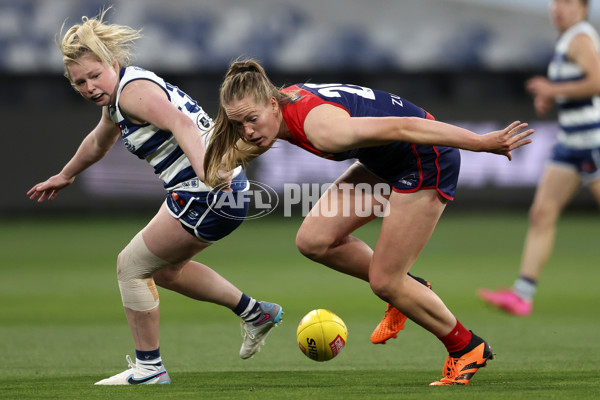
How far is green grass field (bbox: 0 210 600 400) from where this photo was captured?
5188mm

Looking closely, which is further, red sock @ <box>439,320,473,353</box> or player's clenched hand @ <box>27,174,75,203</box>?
player's clenched hand @ <box>27,174,75,203</box>

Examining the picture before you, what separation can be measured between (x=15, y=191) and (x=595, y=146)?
12.5 metres

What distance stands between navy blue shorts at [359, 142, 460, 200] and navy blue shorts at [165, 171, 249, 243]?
0.84 meters

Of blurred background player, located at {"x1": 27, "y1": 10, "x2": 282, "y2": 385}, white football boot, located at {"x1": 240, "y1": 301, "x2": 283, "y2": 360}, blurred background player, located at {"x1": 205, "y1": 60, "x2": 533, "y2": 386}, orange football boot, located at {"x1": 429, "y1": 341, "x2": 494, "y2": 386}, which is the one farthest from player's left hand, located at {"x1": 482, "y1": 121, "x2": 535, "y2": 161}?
white football boot, located at {"x1": 240, "y1": 301, "x2": 283, "y2": 360}

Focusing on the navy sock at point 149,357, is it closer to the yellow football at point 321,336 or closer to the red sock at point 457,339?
the yellow football at point 321,336

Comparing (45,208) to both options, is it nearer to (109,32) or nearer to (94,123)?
(94,123)

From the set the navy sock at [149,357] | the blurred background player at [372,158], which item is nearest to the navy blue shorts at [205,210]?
the blurred background player at [372,158]

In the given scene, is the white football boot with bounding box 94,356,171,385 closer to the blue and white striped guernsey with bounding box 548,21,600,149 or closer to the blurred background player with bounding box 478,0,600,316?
the blurred background player with bounding box 478,0,600,316

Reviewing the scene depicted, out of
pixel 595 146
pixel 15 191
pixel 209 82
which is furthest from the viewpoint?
pixel 209 82

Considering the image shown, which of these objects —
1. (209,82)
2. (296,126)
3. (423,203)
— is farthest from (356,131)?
(209,82)

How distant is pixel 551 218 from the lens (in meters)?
8.45

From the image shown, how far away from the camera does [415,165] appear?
5211mm

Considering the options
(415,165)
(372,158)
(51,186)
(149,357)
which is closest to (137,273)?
(149,357)

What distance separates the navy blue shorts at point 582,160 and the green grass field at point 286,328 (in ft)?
4.17
